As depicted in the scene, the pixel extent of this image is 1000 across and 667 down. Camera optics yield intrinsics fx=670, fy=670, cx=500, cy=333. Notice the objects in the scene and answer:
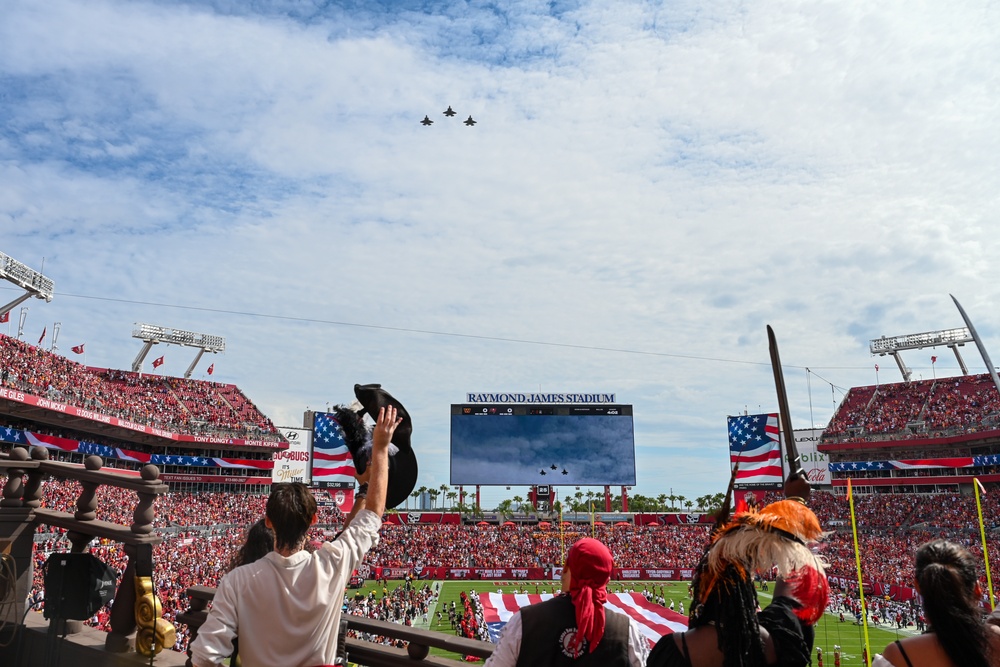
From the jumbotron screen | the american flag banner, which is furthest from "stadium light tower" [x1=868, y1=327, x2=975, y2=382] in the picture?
the american flag banner

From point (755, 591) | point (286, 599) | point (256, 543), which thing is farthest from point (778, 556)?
point (256, 543)

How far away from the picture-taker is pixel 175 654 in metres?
4.01

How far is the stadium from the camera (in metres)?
30.4

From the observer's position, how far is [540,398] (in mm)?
52531

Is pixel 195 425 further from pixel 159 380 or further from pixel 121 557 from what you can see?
pixel 121 557

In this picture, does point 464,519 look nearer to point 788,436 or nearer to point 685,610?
point 685,610

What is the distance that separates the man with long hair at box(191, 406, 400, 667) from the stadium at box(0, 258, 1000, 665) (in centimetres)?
2178

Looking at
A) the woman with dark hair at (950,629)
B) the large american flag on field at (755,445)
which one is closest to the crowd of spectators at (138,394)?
the large american flag on field at (755,445)

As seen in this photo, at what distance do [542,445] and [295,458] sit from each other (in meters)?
25.4

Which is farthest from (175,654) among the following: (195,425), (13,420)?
(195,425)

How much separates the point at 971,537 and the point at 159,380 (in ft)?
207

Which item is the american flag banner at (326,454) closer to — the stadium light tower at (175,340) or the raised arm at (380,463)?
the stadium light tower at (175,340)

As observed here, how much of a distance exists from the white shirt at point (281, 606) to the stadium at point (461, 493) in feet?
71.5

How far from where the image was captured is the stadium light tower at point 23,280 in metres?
40.8
